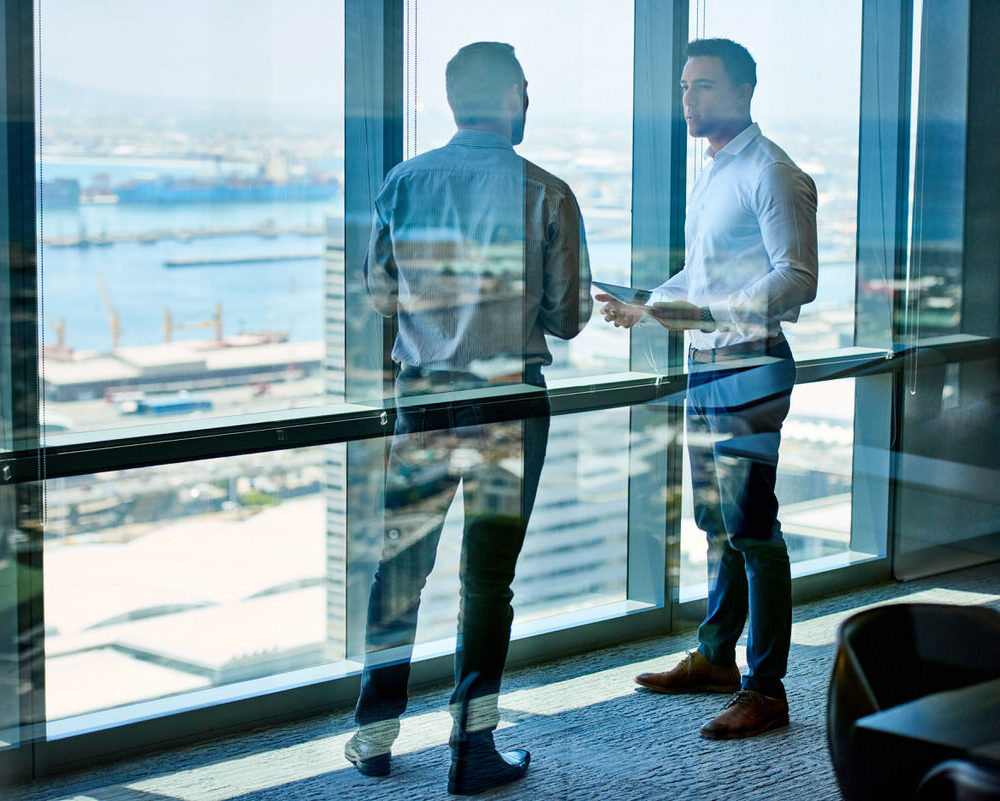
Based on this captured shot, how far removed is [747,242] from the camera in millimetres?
2291

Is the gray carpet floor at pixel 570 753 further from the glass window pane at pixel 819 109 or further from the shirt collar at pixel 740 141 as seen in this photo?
the shirt collar at pixel 740 141

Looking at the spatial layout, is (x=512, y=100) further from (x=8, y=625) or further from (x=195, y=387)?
(x=8, y=625)

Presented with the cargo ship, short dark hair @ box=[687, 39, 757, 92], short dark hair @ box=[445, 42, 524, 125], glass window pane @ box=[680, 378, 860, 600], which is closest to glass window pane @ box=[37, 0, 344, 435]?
the cargo ship

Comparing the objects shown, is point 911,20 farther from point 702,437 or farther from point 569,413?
point 569,413

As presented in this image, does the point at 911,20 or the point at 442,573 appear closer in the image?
the point at 442,573

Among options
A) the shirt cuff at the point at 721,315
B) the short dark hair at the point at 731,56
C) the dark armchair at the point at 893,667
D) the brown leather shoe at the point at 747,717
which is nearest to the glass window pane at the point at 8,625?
the dark armchair at the point at 893,667

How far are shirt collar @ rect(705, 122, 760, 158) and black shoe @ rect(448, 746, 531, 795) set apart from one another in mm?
1257

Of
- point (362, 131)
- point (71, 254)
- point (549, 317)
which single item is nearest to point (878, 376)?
point (549, 317)

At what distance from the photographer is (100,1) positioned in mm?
1620

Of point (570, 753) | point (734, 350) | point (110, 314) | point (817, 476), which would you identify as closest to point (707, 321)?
point (734, 350)

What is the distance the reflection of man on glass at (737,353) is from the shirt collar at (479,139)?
37 centimetres

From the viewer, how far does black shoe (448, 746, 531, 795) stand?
1993 millimetres

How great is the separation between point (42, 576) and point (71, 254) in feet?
1.58

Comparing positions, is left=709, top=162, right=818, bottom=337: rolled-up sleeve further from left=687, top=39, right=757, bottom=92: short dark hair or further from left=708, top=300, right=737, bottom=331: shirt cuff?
left=687, top=39, right=757, bottom=92: short dark hair
